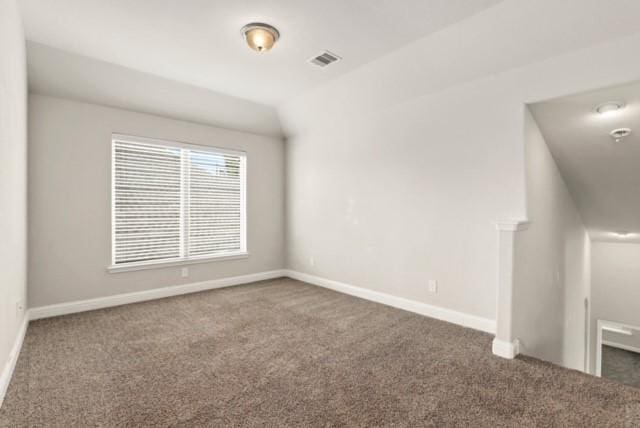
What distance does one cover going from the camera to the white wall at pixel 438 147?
2.69 meters

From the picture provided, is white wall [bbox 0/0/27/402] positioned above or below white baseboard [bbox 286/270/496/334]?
above

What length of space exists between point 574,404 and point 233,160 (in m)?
4.78

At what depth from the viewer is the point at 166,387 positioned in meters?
2.19

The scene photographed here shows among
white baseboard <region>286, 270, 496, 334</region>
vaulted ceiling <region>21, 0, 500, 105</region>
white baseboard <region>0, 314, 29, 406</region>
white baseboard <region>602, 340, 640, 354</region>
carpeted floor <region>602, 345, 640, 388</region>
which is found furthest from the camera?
white baseboard <region>602, 340, 640, 354</region>

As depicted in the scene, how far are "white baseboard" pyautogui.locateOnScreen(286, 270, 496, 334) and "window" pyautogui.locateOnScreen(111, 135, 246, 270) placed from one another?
1585mm

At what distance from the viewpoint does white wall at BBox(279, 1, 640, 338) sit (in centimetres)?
269

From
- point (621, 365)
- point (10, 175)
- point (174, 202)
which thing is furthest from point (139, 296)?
point (621, 365)

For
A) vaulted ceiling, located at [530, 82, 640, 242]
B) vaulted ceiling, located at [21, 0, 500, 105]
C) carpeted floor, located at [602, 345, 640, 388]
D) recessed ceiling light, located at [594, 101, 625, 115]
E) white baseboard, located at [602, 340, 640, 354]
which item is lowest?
carpeted floor, located at [602, 345, 640, 388]

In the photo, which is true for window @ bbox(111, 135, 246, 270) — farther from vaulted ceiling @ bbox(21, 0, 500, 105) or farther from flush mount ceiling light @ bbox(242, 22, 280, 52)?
flush mount ceiling light @ bbox(242, 22, 280, 52)

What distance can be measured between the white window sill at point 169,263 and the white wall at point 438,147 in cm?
134

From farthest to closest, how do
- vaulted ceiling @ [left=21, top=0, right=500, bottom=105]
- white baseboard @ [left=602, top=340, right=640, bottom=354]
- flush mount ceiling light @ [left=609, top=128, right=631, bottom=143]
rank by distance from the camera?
white baseboard @ [left=602, top=340, right=640, bottom=354] < flush mount ceiling light @ [left=609, top=128, right=631, bottom=143] < vaulted ceiling @ [left=21, top=0, right=500, bottom=105]

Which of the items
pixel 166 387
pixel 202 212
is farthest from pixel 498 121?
pixel 202 212

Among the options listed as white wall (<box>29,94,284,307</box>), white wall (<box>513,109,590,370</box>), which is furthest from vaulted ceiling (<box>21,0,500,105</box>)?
white wall (<box>513,109,590,370</box>)

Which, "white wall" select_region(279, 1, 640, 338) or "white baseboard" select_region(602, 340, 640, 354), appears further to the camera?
"white baseboard" select_region(602, 340, 640, 354)
